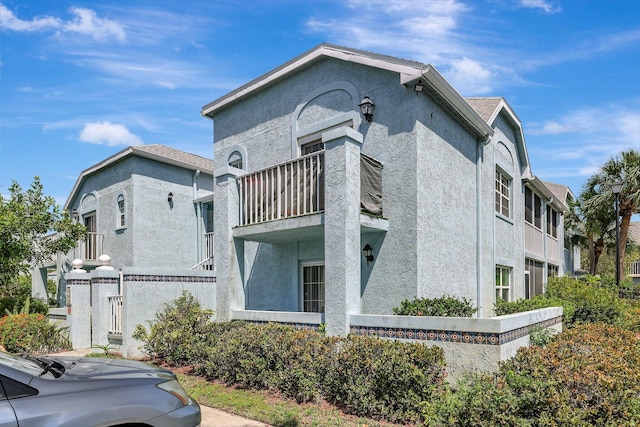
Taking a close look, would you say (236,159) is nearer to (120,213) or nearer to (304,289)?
(304,289)

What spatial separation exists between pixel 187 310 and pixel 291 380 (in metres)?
3.89

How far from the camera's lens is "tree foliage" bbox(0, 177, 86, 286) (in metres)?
14.2

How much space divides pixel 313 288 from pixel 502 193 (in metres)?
7.64

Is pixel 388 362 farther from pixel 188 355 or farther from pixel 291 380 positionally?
pixel 188 355

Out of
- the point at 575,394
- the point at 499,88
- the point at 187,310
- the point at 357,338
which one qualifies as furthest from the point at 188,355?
the point at 499,88

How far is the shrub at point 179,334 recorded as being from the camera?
906 cm

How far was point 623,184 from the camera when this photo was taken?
23.9 meters

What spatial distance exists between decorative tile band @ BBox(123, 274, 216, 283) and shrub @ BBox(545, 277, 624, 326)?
9.52 m

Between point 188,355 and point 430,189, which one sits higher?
point 430,189

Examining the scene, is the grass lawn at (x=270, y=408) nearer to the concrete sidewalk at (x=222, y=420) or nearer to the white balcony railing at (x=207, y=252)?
the concrete sidewalk at (x=222, y=420)

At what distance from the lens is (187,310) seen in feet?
32.8

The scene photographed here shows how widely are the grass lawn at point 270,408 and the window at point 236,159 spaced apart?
698 centimetres

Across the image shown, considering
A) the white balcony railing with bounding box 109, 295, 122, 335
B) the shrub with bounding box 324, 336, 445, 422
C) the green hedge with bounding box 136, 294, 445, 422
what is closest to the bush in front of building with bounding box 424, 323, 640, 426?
the shrub with bounding box 324, 336, 445, 422

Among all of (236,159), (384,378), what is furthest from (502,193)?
(384,378)
